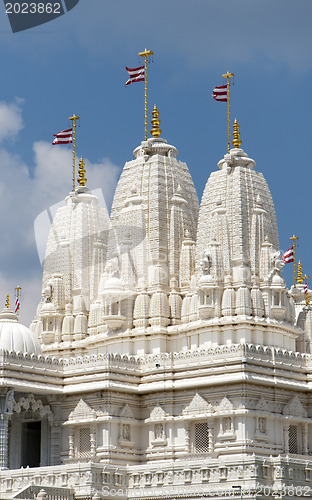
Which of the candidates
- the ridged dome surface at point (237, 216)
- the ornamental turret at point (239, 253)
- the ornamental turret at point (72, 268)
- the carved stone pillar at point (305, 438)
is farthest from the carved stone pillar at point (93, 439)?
the ridged dome surface at point (237, 216)

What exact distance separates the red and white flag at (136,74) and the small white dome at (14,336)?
48.8ft

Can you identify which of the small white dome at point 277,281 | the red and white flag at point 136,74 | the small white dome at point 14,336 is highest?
the red and white flag at point 136,74

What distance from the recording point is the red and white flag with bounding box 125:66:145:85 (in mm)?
66188

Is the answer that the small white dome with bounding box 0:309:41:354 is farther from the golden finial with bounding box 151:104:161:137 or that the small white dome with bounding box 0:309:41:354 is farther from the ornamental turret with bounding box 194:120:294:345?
the golden finial with bounding box 151:104:161:137

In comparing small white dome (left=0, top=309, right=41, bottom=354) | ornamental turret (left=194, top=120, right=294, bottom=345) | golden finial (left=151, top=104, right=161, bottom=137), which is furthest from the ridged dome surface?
small white dome (left=0, top=309, right=41, bottom=354)

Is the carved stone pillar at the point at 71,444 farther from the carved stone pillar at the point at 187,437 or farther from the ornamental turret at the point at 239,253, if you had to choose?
the ornamental turret at the point at 239,253

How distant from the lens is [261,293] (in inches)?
2368

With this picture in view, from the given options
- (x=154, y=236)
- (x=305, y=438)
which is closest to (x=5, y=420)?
(x=154, y=236)

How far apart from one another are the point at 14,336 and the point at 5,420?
182 inches

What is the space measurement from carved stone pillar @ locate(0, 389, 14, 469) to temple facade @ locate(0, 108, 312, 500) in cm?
7

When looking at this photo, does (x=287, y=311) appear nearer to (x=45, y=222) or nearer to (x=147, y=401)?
(x=147, y=401)

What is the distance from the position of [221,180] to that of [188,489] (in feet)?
59.1

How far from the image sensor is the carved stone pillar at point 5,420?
2184 inches

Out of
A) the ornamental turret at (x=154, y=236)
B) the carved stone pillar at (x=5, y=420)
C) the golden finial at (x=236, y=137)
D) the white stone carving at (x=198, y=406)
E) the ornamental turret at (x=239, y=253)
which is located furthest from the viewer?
the golden finial at (x=236, y=137)
